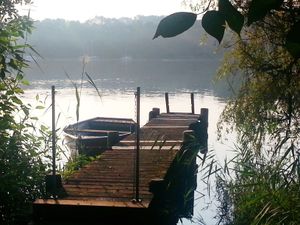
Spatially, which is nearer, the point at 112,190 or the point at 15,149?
the point at 15,149

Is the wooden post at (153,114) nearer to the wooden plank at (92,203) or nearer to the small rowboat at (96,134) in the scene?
the small rowboat at (96,134)

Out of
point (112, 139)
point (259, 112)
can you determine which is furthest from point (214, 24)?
point (112, 139)

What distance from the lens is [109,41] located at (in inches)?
3167

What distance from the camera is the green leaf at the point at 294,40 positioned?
2.55 ft

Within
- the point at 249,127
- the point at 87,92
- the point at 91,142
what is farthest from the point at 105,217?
the point at 87,92

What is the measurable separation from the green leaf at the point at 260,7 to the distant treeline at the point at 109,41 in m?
68.1

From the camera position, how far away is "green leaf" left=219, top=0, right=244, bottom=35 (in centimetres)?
81

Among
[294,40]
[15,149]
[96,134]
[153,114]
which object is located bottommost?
[96,134]

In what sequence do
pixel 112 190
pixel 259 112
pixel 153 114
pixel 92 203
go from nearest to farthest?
pixel 92 203 < pixel 112 190 < pixel 259 112 < pixel 153 114

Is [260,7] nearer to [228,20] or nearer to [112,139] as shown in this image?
[228,20]

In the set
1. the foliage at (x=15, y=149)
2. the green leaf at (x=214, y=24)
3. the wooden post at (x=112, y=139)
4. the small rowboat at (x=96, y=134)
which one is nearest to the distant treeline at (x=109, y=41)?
the small rowboat at (x=96, y=134)

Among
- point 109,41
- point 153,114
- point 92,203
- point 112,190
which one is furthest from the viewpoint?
point 109,41

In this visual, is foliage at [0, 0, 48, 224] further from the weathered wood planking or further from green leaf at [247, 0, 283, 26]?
green leaf at [247, 0, 283, 26]

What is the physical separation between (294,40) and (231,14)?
0.38ft
